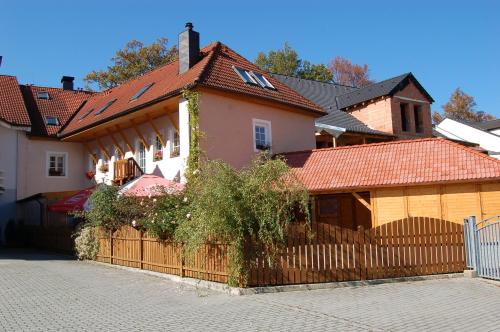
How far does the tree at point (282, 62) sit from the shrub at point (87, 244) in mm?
37470

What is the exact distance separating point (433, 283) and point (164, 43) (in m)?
37.2

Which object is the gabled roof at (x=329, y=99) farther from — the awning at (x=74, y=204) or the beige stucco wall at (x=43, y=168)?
the beige stucco wall at (x=43, y=168)

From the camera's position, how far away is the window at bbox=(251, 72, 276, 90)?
23.4m

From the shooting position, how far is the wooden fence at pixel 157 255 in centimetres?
1166

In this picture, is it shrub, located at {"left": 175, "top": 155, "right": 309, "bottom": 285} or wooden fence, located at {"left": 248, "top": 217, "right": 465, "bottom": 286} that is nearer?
shrub, located at {"left": 175, "top": 155, "right": 309, "bottom": 285}

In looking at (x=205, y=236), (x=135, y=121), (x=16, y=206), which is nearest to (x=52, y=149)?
(x=16, y=206)

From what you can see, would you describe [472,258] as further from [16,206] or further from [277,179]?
[16,206]

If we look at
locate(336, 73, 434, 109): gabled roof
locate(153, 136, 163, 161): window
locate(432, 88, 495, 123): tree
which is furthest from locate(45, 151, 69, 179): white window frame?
locate(432, 88, 495, 123): tree

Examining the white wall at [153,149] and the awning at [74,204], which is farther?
the white wall at [153,149]

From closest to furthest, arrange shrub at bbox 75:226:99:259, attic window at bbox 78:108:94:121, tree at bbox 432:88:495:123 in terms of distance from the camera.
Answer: shrub at bbox 75:226:99:259 < attic window at bbox 78:108:94:121 < tree at bbox 432:88:495:123

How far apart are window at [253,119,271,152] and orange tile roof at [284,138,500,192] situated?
5.22ft

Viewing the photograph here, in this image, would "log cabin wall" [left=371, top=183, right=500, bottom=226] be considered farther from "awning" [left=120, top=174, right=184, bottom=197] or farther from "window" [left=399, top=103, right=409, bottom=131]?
"window" [left=399, top=103, right=409, bottom=131]

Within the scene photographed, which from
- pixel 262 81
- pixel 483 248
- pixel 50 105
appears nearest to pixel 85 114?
pixel 50 105

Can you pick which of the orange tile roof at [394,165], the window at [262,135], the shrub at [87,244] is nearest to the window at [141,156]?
the window at [262,135]
